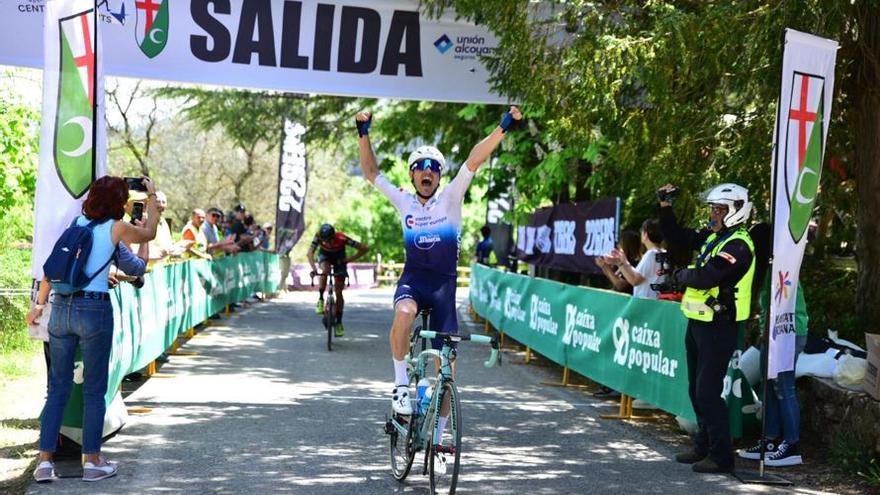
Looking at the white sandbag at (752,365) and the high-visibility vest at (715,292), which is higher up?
the high-visibility vest at (715,292)

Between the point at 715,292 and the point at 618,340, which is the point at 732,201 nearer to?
the point at 715,292

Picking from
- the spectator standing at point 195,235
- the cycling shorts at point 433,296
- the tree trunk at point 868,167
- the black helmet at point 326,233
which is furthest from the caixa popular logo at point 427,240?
the spectator standing at point 195,235

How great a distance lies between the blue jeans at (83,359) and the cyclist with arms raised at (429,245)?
192 cm

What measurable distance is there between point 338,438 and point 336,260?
8211mm

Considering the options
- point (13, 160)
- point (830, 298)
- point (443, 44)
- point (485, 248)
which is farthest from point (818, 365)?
point (485, 248)

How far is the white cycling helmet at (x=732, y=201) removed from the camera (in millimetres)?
8258

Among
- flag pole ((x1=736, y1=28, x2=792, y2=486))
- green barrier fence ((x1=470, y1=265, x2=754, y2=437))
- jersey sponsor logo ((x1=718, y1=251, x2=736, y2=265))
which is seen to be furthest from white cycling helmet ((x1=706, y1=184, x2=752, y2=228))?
green barrier fence ((x1=470, y1=265, x2=754, y2=437))

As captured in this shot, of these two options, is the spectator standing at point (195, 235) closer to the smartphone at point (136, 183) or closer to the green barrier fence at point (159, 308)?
the green barrier fence at point (159, 308)

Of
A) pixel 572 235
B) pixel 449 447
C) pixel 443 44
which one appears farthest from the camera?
pixel 572 235

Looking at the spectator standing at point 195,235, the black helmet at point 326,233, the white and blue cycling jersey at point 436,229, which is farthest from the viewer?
the spectator standing at point 195,235

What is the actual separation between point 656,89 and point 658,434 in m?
3.45

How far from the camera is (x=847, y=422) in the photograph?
8.50 metres

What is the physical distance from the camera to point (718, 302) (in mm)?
8133

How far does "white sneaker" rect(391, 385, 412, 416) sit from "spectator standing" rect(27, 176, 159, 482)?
194cm
